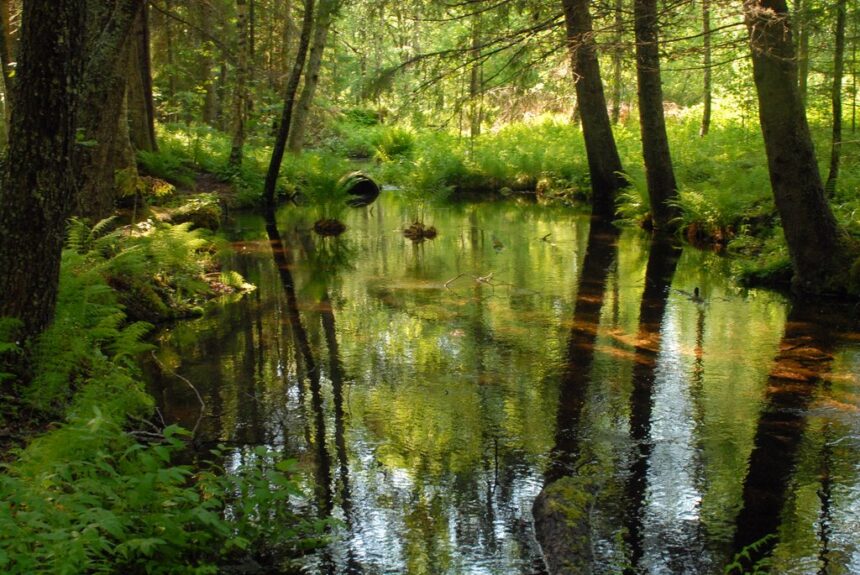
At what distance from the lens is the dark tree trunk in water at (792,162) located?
9.88m

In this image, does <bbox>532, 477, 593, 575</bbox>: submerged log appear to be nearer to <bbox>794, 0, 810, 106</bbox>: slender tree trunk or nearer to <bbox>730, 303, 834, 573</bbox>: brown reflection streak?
<bbox>730, 303, 834, 573</bbox>: brown reflection streak

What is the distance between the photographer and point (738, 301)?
10.4m

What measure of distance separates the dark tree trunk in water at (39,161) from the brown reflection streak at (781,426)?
14.9 feet

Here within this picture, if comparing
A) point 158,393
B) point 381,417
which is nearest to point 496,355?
point 381,417

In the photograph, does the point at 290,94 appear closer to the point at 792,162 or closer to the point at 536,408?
the point at 792,162

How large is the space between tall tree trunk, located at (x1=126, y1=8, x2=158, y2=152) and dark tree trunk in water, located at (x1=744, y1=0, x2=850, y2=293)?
41.3 ft

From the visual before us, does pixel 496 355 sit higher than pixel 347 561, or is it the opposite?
pixel 496 355

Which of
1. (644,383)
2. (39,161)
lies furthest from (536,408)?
(39,161)

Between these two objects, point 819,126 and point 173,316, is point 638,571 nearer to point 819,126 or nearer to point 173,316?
point 173,316

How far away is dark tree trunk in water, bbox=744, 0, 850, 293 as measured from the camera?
988cm

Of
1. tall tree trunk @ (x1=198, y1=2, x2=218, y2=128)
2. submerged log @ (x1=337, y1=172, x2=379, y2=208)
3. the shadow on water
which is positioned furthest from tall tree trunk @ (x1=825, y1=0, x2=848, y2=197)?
tall tree trunk @ (x1=198, y1=2, x2=218, y2=128)

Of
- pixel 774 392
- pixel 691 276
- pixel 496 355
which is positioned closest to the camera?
pixel 774 392

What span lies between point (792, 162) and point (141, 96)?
13687 millimetres

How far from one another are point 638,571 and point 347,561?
1472mm
